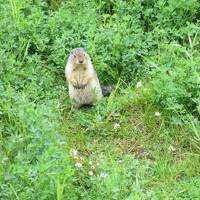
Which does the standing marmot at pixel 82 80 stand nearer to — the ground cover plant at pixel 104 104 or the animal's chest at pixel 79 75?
the animal's chest at pixel 79 75

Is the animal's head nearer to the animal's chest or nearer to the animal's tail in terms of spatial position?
the animal's chest

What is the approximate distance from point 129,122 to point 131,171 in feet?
2.56

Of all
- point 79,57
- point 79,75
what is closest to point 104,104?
point 79,75

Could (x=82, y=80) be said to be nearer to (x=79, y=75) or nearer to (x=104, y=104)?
(x=79, y=75)

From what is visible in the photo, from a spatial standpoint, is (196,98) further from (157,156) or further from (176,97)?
(157,156)

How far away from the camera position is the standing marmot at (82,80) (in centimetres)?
571

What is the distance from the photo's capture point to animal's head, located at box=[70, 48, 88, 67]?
5672 mm

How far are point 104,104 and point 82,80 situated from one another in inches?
12.7

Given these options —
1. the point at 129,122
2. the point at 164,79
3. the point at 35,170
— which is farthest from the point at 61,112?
the point at 35,170

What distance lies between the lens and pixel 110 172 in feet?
15.6

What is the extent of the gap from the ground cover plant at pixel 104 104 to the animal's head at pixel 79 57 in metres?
0.32

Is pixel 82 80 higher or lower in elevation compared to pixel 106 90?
higher

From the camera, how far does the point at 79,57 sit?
5676 mm

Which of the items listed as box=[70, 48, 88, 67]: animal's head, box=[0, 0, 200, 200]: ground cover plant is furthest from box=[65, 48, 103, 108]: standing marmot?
box=[0, 0, 200, 200]: ground cover plant
